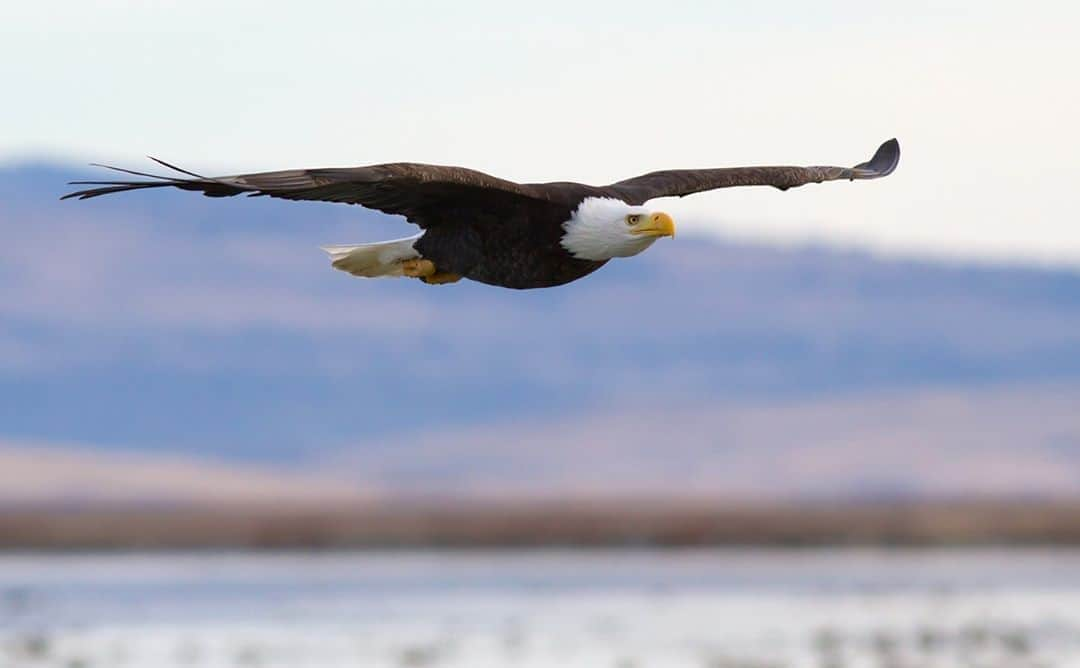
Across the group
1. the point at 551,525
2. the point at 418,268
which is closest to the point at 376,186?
the point at 418,268

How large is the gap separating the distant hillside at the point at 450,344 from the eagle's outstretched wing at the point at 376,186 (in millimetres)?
63598

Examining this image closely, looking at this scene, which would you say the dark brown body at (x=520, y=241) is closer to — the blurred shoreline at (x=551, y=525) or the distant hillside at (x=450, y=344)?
the blurred shoreline at (x=551, y=525)

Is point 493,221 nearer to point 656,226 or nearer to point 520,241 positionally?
point 520,241

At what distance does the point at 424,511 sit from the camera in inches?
2427

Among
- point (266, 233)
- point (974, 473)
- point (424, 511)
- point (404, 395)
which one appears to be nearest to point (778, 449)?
point (974, 473)

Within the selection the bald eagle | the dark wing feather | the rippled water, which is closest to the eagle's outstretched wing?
the bald eagle

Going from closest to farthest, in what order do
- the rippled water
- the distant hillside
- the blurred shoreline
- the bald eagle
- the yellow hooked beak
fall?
the bald eagle < the yellow hooked beak < the rippled water < the blurred shoreline < the distant hillside

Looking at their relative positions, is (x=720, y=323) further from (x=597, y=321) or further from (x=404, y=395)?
(x=404, y=395)

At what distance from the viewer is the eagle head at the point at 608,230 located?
36.6 ft

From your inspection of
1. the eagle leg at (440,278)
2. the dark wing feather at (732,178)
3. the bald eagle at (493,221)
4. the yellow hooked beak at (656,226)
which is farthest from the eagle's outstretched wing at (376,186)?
the dark wing feather at (732,178)

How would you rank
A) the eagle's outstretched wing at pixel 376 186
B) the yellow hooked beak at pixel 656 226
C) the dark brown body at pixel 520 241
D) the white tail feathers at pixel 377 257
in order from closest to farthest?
1. the eagle's outstretched wing at pixel 376 186
2. the yellow hooked beak at pixel 656 226
3. the dark brown body at pixel 520 241
4. the white tail feathers at pixel 377 257

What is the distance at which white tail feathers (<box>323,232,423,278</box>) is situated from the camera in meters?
12.0

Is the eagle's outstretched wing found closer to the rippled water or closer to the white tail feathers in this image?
the white tail feathers

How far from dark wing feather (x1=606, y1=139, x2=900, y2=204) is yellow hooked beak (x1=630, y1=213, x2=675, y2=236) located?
0.77 m
